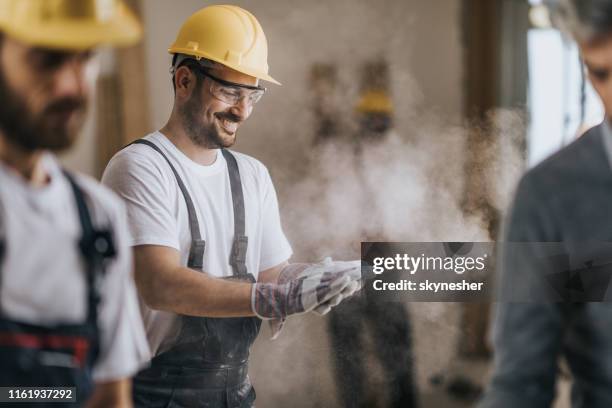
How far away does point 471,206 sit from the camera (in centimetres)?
203

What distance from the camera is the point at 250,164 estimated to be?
1.93m

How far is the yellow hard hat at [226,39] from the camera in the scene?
5.93 feet

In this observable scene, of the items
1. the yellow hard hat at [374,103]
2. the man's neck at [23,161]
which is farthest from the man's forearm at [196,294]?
the yellow hard hat at [374,103]

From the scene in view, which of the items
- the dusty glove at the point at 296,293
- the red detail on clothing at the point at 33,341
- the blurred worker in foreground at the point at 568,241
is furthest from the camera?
the dusty glove at the point at 296,293

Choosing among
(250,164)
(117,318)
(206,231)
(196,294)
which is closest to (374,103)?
(250,164)

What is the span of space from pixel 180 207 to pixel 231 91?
338 millimetres

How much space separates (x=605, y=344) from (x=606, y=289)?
0.65 ft

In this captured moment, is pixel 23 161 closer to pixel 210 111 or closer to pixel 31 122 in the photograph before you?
pixel 31 122

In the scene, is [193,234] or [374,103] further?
[374,103]

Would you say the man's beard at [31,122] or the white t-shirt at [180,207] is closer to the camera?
the man's beard at [31,122]

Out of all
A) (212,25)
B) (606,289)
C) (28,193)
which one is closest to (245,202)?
(212,25)

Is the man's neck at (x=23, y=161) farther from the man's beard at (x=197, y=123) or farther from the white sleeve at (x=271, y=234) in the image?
the white sleeve at (x=271, y=234)

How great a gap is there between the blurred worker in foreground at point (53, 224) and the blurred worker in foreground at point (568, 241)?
0.93 metres

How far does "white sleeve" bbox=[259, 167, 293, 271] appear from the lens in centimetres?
192
